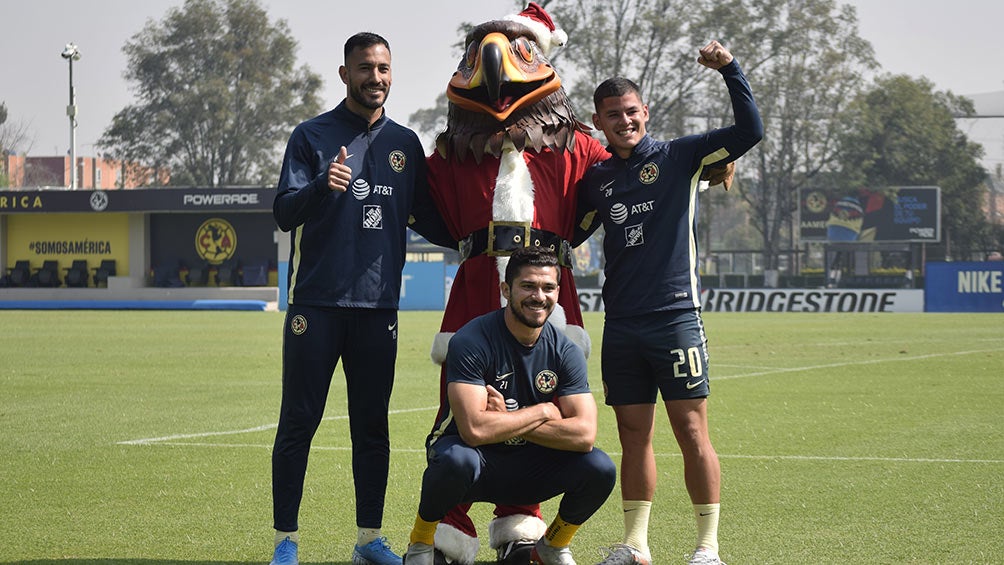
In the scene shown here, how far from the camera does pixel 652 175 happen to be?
569cm

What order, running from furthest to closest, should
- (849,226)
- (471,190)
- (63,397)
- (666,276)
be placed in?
(849,226)
(63,397)
(471,190)
(666,276)

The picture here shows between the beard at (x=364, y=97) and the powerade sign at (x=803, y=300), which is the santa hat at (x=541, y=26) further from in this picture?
the powerade sign at (x=803, y=300)

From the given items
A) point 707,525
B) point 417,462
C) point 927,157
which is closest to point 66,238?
point 927,157

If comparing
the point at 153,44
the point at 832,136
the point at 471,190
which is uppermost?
the point at 153,44

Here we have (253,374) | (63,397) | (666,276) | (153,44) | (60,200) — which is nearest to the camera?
(666,276)

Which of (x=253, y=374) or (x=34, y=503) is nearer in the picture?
(x=34, y=503)

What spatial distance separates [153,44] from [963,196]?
38.3m

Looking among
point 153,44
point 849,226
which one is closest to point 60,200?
point 153,44

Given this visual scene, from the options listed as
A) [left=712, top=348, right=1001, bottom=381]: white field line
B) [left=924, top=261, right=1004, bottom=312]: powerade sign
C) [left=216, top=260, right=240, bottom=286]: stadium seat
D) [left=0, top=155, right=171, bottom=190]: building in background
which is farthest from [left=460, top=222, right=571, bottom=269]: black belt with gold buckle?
[left=0, top=155, right=171, bottom=190]: building in background

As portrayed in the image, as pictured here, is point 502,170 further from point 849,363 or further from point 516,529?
point 849,363

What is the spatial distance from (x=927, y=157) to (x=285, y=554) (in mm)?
54303

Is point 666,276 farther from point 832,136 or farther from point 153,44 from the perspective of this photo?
point 153,44

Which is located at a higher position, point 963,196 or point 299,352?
point 963,196

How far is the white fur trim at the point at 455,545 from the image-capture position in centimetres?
564
